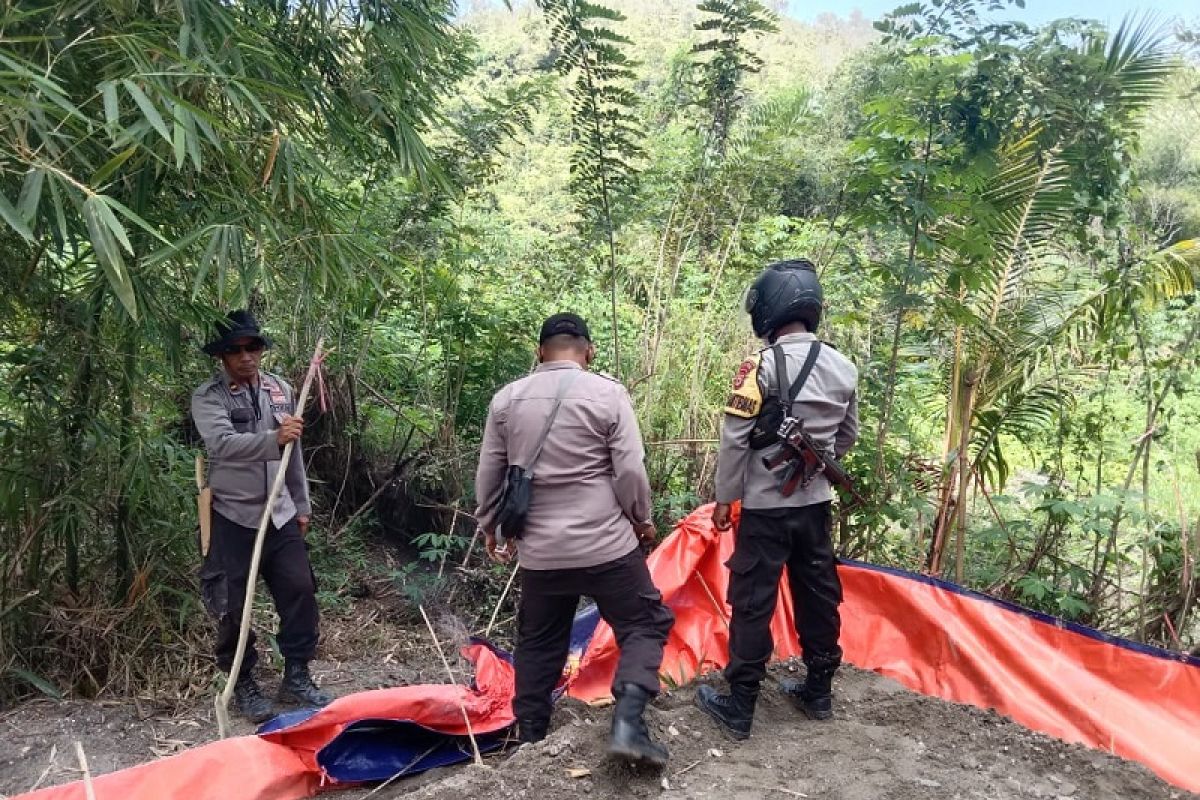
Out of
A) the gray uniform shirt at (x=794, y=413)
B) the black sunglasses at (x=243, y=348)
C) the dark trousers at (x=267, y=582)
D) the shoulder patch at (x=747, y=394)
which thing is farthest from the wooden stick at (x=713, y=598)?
the black sunglasses at (x=243, y=348)

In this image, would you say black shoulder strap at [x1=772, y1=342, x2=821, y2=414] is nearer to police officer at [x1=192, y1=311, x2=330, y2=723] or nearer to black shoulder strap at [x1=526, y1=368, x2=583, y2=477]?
black shoulder strap at [x1=526, y1=368, x2=583, y2=477]

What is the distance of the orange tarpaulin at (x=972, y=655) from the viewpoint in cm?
282

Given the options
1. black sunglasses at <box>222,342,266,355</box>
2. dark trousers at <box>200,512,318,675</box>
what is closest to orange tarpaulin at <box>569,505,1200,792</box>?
dark trousers at <box>200,512,318,675</box>

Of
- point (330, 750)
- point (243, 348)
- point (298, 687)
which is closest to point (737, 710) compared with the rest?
point (330, 750)

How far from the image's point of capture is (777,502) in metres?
2.84

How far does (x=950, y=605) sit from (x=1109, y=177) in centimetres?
203

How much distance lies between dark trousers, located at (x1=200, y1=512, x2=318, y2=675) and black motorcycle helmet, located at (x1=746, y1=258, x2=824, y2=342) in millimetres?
2141

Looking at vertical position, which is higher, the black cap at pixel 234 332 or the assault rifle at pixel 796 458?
the black cap at pixel 234 332

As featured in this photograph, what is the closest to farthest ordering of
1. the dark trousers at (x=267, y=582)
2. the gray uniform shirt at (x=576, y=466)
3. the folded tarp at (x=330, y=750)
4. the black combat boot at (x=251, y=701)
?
the folded tarp at (x=330, y=750), the gray uniform shirt at (x=576, y=466), the dark trousers at (x=267, y=582), the black combat boot at (x=251, y=701)

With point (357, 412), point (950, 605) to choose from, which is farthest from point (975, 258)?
point (357, 412)

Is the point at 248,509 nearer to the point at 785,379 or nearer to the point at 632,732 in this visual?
the point at 632,732

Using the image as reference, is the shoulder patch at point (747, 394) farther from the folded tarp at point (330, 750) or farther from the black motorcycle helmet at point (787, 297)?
the folded tarp at point (330, 750)

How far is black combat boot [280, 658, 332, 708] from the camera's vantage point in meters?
3.56

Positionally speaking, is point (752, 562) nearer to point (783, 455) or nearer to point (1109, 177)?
point (783, 455)
